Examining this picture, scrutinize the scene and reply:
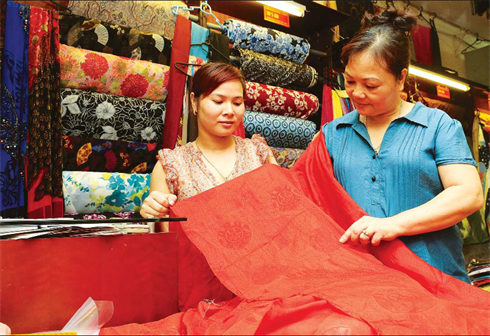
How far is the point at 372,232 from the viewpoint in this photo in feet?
3.39

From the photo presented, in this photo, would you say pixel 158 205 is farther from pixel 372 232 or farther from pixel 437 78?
pixel 437 78

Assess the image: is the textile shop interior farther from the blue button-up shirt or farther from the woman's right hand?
the blue button-up shirt

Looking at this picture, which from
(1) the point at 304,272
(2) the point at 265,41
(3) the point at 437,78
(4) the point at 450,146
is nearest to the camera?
(1) the point at 304,272

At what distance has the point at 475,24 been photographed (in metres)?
2.07

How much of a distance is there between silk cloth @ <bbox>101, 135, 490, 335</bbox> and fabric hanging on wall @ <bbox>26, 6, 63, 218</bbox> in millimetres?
679

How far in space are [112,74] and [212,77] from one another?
0.52m

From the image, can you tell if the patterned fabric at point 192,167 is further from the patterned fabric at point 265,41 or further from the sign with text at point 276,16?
the sign with text at point 276,16

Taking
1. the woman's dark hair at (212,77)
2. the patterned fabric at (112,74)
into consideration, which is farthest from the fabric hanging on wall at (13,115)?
the woman's dark hair at (212,77)

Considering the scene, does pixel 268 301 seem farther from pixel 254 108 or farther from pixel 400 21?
pixel 254 108

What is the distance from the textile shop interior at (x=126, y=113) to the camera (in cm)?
89

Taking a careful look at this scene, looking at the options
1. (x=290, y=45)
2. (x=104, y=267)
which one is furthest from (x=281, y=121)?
(x=104, y=267)

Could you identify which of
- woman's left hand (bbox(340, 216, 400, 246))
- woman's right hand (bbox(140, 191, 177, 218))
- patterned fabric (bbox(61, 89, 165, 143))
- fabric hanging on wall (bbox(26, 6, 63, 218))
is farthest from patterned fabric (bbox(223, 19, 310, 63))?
woman's left hand (bbox(340, 216, 400, 246))

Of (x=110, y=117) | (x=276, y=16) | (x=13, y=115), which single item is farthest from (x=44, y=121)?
(x=276, y=16)

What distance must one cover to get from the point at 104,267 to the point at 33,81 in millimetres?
1023
